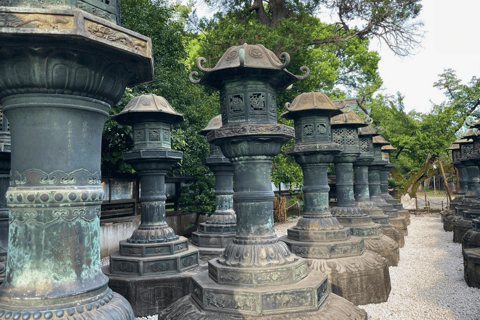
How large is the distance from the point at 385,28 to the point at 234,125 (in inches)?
548

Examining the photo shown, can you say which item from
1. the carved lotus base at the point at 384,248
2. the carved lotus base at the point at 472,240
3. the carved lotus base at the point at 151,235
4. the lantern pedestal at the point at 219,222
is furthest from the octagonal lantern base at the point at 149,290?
the carved lotus base at the point at 472,240

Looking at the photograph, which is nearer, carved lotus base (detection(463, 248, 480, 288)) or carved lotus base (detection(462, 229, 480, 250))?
carved lotus base (detection(463, 248, 480, 288))

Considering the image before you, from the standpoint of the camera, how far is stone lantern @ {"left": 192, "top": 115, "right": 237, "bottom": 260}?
7.32m

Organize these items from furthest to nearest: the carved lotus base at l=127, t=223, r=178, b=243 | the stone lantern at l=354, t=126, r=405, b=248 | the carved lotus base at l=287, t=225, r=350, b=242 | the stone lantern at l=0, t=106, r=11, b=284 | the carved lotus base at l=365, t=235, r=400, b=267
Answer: the stone lantern at l=354, t=126, r=405, b=248 → the carved lotus base at l=365, t=235, r=400, b=267 → the carved lotus base at l=287, t=225, r=350, b=242 → the carved lotus base at l=127, t=223, r=178, b=243 → the stone lantern at l=0, t=106, r=11, b=284

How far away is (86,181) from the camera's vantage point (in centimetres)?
228

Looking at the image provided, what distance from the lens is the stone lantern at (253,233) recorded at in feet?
11.2

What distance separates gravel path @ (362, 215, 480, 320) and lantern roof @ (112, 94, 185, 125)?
172 inches

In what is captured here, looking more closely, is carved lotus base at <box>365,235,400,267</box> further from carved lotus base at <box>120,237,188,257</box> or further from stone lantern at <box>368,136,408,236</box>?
carved lotus base at <box>120,237,188,257</box>

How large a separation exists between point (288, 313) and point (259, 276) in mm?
441

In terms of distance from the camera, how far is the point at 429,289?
6.30m

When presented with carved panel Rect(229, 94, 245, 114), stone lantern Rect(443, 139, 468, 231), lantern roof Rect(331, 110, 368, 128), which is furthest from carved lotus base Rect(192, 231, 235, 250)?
stone lantern Rect(443, 139, 468, 231)

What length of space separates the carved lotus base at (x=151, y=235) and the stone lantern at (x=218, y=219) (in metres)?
1.52

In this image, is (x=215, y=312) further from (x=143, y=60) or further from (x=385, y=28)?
(x=385, y=28)

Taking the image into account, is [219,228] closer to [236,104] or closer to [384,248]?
[384,248]
